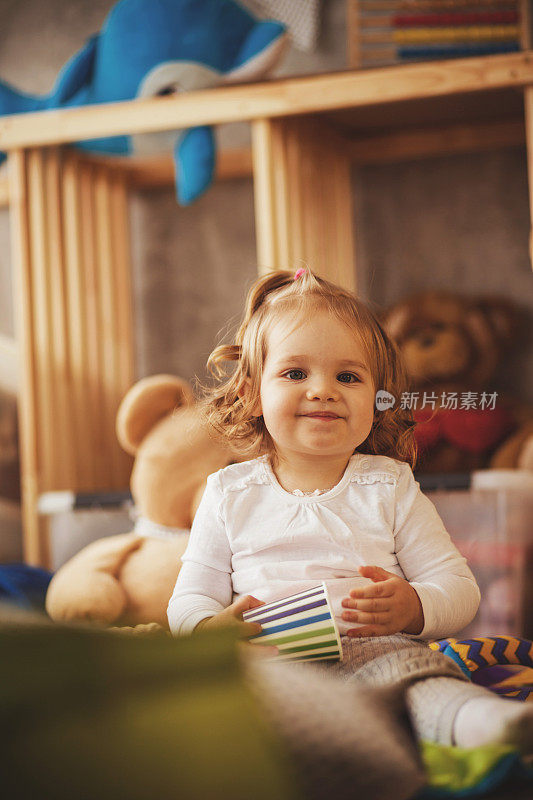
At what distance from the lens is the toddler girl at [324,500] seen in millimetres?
583

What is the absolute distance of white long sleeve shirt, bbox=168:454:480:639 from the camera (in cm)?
60

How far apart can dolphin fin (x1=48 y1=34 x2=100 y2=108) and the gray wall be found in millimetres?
372

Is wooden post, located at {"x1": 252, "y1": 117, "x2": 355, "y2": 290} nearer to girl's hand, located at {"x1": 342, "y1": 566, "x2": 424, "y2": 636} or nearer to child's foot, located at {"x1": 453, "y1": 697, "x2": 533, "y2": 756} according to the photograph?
girl's hand, located at {"x1": 342, "y1": 566, "x2": 424, "y2": 636}

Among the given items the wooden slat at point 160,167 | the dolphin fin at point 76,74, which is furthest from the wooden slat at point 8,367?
the dolphin fin at point 76,74

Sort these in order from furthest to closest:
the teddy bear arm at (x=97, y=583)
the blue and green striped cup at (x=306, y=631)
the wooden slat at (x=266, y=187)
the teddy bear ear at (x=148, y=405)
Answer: the wooden slat at (x=266, y=187)
the teddy bear ear at (x=148, y=405)
the teddy bear arm at (x=97, y=583)
the blue and green striped cup at (x=306, y=631)

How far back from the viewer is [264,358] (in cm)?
65

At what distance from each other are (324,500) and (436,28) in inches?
52.4

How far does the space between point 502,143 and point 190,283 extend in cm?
72

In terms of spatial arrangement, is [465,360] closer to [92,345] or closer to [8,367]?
[92,345]

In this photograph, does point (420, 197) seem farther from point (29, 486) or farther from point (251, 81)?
point (29, 486)

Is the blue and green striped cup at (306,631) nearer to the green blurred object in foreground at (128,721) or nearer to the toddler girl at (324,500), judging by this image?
the toddler girl at (324,500)

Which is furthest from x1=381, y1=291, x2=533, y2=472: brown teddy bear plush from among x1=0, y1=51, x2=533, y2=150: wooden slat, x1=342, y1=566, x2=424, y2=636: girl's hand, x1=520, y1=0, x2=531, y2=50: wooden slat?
x1=342, y1=566, x2=424, y2=636: girl's hand

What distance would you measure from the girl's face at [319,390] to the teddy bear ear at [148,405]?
0.49 metres

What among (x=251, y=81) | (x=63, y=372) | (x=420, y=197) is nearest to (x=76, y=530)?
(x=63, y=372)
